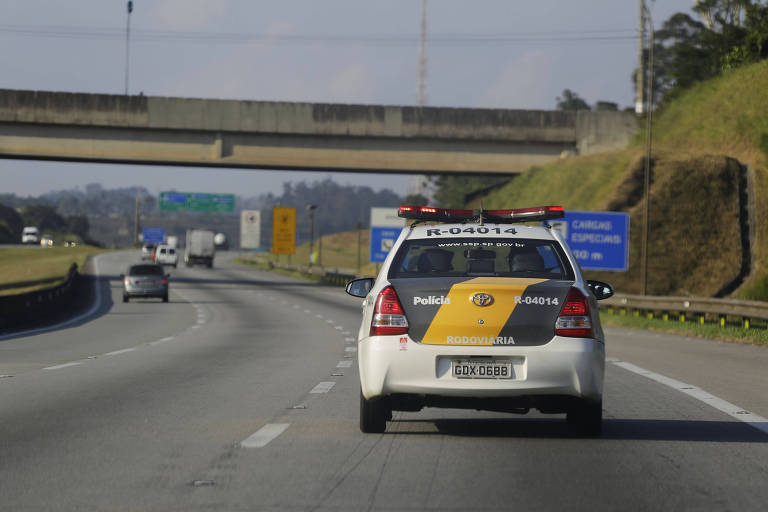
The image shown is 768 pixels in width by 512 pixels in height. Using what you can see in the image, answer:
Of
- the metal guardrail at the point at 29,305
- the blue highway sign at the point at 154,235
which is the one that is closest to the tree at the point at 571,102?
the blue highway sign at the point at 154,235

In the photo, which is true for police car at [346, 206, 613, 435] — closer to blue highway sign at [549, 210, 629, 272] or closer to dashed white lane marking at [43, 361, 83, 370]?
dashed white lane marking at [43, 361, 83, 370]

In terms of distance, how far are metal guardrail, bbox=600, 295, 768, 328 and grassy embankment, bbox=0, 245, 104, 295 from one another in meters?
28.1

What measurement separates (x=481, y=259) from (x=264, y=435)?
2.28 metres

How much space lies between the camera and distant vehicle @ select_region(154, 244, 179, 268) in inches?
3976

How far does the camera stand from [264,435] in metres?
9.42

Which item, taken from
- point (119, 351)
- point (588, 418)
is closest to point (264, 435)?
point (588, 418)

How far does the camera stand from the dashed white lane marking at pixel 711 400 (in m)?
10.8

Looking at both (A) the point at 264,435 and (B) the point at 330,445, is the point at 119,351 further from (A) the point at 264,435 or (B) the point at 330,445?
(B) the point at 330,445

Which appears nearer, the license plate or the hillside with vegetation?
the license plate

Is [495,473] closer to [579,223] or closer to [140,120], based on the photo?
[579,223]

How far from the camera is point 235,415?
35.7 feet

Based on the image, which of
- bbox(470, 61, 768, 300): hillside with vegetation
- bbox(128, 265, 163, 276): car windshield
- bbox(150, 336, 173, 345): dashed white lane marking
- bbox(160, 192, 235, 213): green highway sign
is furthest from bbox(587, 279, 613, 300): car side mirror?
bbox(160, 192, 235, 213): green highway sign

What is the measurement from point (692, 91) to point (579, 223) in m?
31.0

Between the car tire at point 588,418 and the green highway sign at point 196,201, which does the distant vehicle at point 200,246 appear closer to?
the green highway sign at point 196,201
